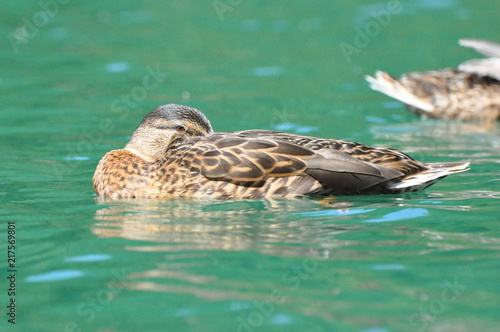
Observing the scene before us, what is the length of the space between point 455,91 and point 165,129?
20.8 feet

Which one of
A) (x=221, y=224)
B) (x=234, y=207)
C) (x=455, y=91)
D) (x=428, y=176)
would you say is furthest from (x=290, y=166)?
(x=455, y=91)

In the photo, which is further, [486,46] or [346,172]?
[486,46]

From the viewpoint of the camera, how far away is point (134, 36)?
18.0m

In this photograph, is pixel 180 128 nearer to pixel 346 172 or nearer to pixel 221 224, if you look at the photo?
pixel 221 224

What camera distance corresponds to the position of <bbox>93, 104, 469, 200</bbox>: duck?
8.22 m

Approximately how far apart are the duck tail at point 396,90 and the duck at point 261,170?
5.03m

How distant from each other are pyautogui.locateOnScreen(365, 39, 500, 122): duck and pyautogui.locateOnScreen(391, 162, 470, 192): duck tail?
16.7 ft

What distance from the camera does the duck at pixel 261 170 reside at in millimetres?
8219

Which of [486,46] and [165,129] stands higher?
[486,46]

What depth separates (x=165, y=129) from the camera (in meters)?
9.05

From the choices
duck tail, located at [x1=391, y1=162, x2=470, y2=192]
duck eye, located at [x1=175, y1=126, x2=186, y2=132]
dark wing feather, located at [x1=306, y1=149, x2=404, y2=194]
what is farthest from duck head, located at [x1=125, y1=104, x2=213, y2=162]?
duck tail, located at [x1=391, y1=162, x2=470, y2=192]

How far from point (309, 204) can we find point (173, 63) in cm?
877

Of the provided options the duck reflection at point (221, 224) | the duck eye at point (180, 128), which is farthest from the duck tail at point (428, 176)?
the duck eye at point (180, 128)

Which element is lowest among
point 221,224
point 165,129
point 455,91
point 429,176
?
point 221,224
